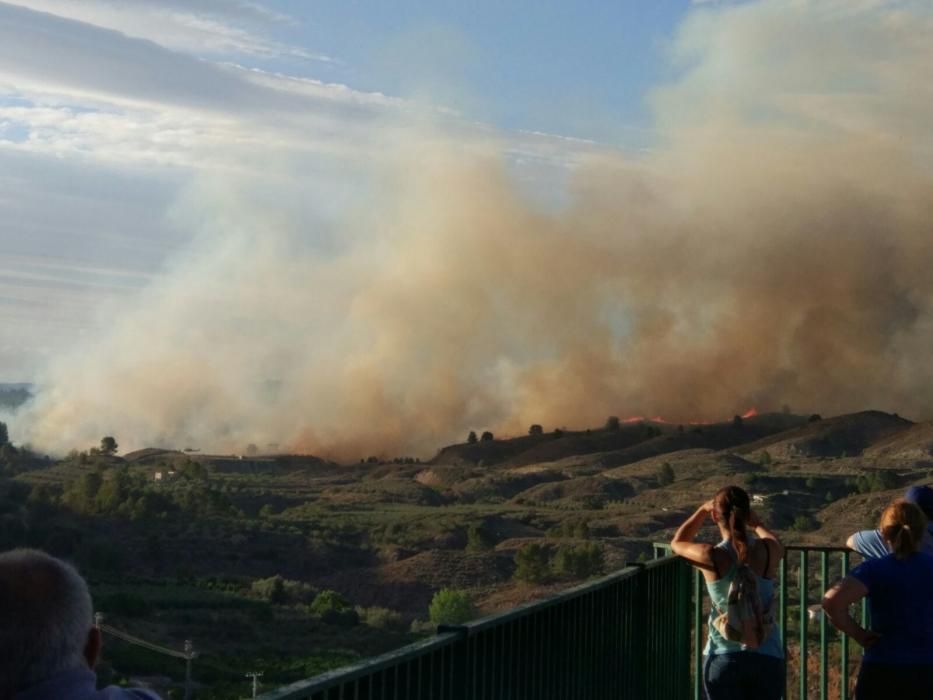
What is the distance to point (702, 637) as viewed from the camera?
35.8ft

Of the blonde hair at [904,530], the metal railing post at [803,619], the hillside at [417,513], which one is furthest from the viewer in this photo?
the hillside at [417,513]

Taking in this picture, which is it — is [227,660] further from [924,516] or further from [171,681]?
[924,516]

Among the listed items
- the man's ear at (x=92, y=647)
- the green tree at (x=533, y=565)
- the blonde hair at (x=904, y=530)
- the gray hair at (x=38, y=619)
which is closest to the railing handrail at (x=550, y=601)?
the blonde hair at (x=904, y=530)

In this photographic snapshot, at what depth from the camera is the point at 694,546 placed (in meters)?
8.82

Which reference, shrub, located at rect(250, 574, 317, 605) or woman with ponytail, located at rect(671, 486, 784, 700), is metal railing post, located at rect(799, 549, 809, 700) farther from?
shrub, located at rect(250, 574, 317, 605)

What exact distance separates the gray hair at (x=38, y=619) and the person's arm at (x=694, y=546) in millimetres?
5580

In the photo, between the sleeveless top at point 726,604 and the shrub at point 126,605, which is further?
A: the shrub at point 126,605

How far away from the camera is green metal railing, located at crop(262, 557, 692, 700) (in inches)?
199

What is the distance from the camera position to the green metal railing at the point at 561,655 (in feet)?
16.5

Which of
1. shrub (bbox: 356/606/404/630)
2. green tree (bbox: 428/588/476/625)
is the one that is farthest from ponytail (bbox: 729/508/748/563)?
shrub (bbox: 356/606/404/630)

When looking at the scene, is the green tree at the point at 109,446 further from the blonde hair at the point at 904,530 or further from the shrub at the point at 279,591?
the blonde hair at the point at 904,530

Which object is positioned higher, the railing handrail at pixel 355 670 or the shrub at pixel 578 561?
the shrub at pixel 578 561

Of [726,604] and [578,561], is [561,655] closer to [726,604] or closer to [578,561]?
[726,604]

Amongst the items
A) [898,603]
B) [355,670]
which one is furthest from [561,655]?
[355,670]
